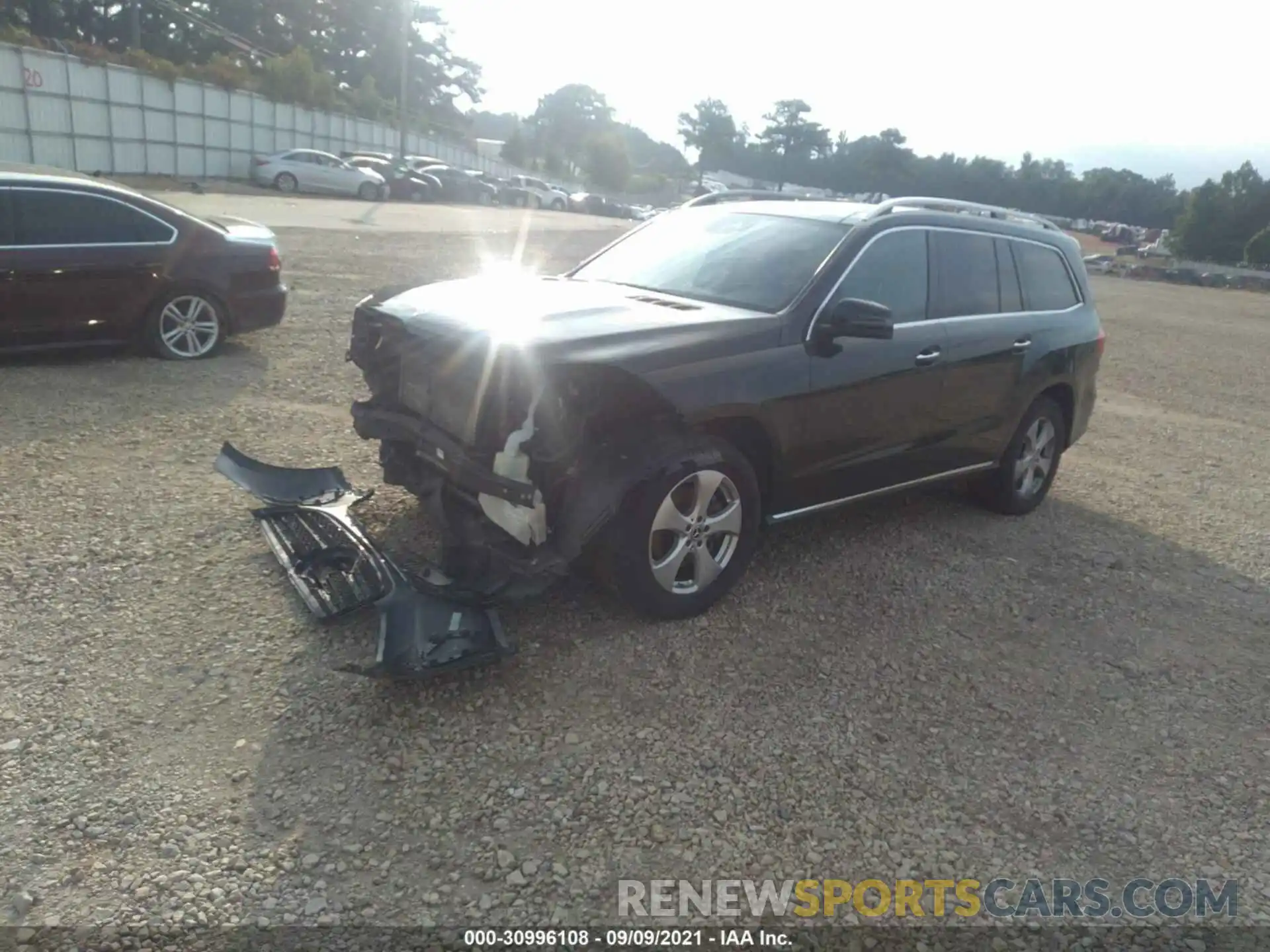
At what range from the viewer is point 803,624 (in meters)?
4.41

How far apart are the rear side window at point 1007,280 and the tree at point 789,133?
89.4 metres

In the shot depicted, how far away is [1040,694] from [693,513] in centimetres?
161

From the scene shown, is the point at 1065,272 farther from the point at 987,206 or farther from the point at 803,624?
the point at 803,624

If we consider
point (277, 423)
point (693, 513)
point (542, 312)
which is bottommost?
point (277, 423)

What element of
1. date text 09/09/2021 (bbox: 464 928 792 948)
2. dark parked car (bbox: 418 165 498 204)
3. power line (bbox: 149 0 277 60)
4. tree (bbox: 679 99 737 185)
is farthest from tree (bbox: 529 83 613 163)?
date text 09/09/2021 (bbox: 464 928 792 948)

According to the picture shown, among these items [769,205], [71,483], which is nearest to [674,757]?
[769,205]

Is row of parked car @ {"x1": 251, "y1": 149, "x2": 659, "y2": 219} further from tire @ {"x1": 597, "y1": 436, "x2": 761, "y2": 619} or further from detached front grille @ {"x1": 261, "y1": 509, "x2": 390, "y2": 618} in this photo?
tire @ {"x1": 597, "y1": 436, "x2": 761, "y2": 619}

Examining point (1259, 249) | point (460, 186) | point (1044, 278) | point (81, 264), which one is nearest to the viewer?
point (1044, 278)

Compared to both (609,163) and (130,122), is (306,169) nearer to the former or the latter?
(130,122)

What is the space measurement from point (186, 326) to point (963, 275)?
607cm

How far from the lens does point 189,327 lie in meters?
8.07

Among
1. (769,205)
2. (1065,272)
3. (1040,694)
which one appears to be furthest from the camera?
(1065,272)

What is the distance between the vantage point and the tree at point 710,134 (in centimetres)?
10471

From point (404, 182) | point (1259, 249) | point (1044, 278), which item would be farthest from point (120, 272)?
point (1259, 249)
